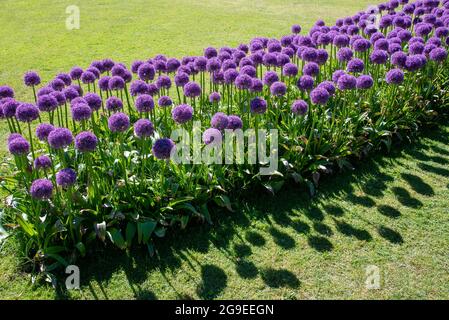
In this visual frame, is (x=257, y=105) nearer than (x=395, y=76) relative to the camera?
Yes

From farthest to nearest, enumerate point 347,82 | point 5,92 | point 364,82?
point 364,82, point 347,82, point 5,92

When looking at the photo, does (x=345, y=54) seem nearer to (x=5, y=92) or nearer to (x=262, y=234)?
(x=262, y=234)

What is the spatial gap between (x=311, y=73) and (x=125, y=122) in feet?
9.75

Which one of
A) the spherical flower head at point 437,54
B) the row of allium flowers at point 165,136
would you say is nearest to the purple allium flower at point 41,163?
the row of allium flowers at point 165,136

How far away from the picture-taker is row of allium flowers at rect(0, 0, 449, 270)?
479cm

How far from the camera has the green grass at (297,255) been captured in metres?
4.57

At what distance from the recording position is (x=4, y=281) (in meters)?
4.67

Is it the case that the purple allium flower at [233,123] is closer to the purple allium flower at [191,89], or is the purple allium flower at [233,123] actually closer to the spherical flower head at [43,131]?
the purple allium flower at [191,89]

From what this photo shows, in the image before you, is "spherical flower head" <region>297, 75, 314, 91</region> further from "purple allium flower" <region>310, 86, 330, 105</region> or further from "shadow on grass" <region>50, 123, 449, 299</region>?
"shadow on grass" <region>50, 123, 449, 299</region>

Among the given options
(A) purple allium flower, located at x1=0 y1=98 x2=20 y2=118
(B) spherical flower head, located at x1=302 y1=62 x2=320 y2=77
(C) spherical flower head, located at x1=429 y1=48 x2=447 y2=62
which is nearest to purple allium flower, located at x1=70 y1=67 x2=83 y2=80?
(A) purple allium flower, located at x1=0 y1=98 x2=20 y2=118

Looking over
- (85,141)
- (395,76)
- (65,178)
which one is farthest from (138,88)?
(395,76)

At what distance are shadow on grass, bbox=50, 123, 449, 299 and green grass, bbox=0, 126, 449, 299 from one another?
0.04 feet

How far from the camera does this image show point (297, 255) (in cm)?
502

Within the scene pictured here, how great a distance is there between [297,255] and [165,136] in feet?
8.13
